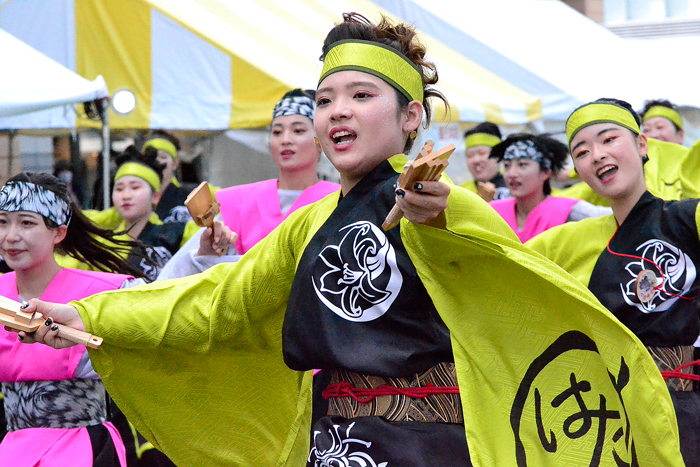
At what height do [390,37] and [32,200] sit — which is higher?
[390,37]

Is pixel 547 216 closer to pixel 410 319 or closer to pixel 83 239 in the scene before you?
pixel 83 239

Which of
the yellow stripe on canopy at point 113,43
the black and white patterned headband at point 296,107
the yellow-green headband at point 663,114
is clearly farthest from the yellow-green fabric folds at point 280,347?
the yellow stripe on canopy at point 113,43

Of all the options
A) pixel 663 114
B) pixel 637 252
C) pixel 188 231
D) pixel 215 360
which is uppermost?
pixel 663 114

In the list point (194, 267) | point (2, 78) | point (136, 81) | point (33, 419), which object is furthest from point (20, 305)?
point (136, 81)

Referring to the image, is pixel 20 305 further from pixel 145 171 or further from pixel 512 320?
pixel 145 171

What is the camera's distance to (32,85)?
5.44m

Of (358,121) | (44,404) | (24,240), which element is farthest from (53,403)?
(358,121)

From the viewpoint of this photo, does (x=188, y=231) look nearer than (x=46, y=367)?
No

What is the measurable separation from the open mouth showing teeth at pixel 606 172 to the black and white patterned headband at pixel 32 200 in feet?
6.62

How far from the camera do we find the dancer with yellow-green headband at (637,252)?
337cm

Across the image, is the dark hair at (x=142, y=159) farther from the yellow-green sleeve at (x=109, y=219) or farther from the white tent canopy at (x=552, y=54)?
the white tent canopy at (x=552, y=54)

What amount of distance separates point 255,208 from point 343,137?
6.16 feet

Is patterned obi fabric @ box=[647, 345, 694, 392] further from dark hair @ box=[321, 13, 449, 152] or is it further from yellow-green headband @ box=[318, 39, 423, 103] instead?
yellow-green headband @ box=[318, 39, 423, 103]

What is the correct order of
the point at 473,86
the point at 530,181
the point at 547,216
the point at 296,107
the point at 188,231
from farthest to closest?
the point at 473,86
the point at 188,231
the point at 530,181
the point at 547,216
the point at 296,107
